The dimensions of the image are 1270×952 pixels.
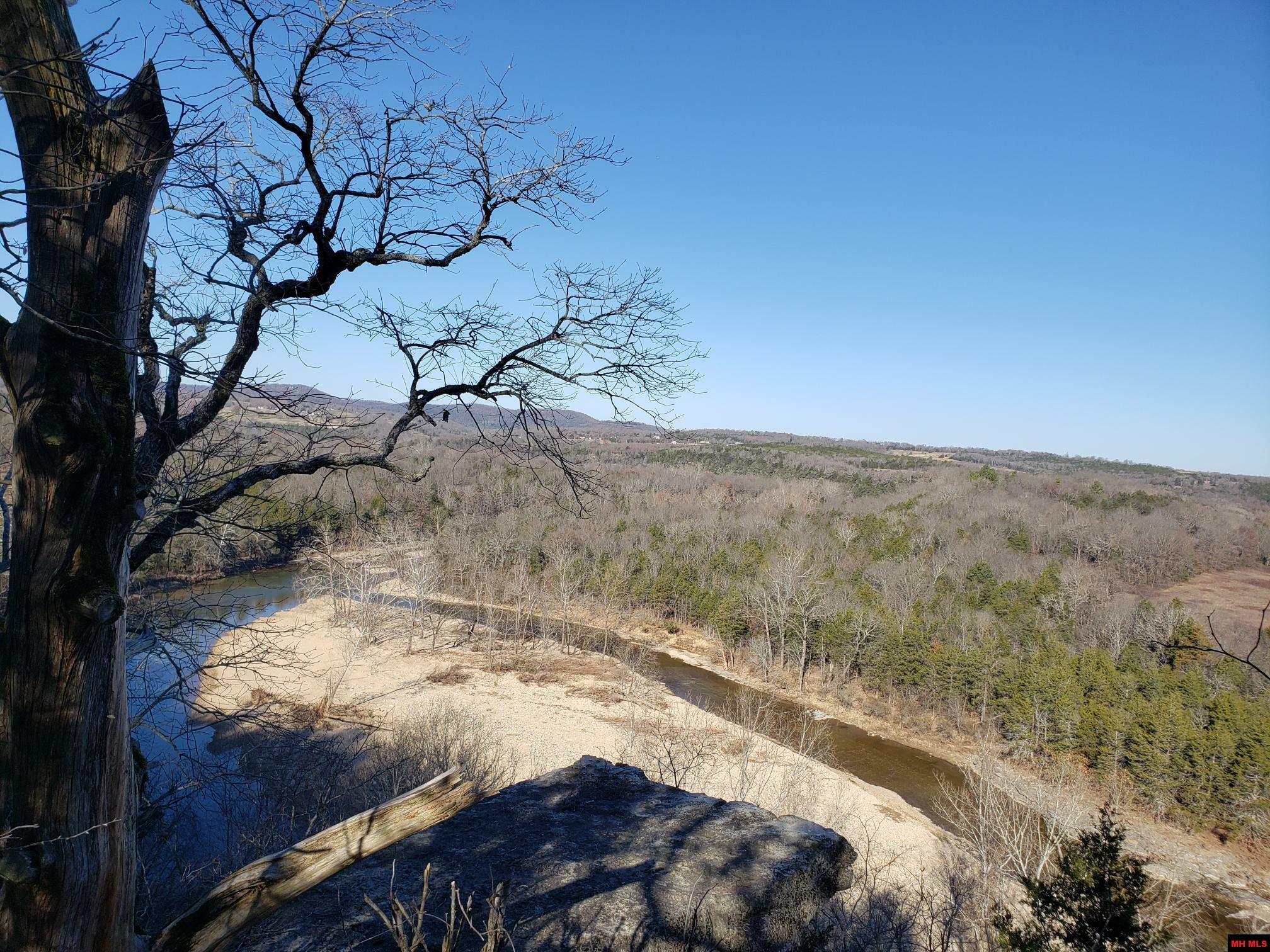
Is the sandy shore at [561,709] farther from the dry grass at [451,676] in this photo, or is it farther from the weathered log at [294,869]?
the weathered log at [294,869]

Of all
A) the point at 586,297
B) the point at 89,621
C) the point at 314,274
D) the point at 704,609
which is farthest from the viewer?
the point at 704,609

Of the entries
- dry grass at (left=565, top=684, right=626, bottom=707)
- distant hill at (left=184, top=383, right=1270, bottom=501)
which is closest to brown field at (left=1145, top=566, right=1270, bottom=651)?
distant hill at (left=184, top=383, right=1270, bottom=501)

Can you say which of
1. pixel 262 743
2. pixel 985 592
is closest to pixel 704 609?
pixel 985 592

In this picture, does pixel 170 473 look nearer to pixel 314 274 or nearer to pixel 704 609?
pixel 314 274

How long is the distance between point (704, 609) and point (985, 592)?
17366 mm

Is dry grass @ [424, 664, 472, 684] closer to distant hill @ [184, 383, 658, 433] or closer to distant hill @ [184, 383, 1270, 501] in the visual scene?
distant hill @ [184, 383, 1270, 501]

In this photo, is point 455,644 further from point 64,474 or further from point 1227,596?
point 1227,596

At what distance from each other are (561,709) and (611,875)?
22094mm

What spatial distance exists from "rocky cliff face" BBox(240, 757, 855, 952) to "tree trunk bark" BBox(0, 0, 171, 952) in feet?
3.42

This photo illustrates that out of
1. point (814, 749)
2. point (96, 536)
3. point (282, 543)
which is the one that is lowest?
point (814, 749)

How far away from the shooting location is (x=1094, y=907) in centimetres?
412

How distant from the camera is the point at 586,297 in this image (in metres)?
4.54

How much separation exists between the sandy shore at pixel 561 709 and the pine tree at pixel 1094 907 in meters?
8.56

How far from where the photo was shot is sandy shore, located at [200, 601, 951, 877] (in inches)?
629
